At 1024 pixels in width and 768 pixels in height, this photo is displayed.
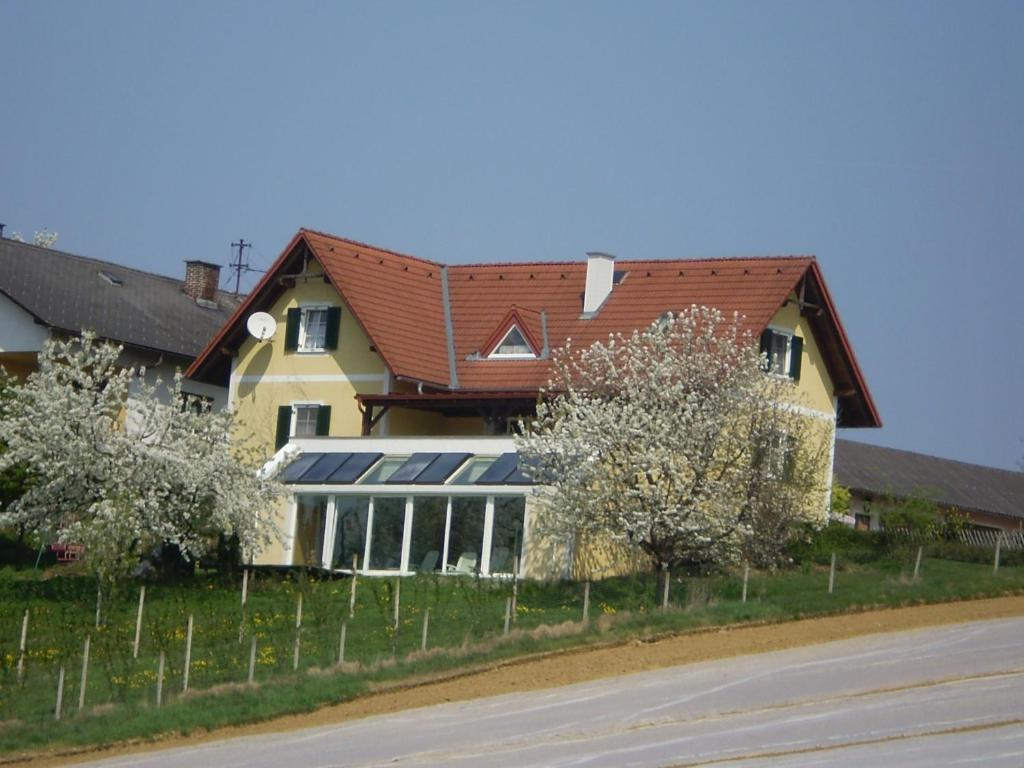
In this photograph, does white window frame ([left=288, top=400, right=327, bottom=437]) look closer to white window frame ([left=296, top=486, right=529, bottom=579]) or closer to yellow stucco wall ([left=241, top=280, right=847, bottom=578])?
yellow stucco wall ([left=241, top=280, right=847, bottom=578])

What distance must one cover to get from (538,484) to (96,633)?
9.51 meters

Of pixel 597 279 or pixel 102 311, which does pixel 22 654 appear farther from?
pixel 102 311

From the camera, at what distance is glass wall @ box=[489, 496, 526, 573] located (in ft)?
132

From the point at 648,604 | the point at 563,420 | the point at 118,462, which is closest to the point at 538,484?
the point at 563,420

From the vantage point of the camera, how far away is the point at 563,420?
3788 cm

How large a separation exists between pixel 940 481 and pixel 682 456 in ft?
127

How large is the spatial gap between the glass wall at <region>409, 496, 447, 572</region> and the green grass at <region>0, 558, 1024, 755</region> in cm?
209

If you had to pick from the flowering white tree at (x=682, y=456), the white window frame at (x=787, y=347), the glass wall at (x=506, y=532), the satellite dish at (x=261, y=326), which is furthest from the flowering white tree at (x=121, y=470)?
the white window frame at (x=787, y=347)

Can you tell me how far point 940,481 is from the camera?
72500 millimetres

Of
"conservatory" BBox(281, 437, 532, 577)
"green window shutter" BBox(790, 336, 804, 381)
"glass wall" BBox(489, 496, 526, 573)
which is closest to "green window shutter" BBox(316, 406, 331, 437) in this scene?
"conservatory" BBox(281, 437, 532, 577)

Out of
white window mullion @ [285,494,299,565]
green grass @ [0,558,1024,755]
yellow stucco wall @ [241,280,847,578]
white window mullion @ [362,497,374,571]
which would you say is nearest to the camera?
green grass @ [0,558,1024,755]

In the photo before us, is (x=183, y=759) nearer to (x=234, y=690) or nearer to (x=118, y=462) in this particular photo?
(x=234, y=690)

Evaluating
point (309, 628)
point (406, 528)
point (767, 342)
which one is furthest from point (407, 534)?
point (767, 342)

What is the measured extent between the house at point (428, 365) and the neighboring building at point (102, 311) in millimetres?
6619
